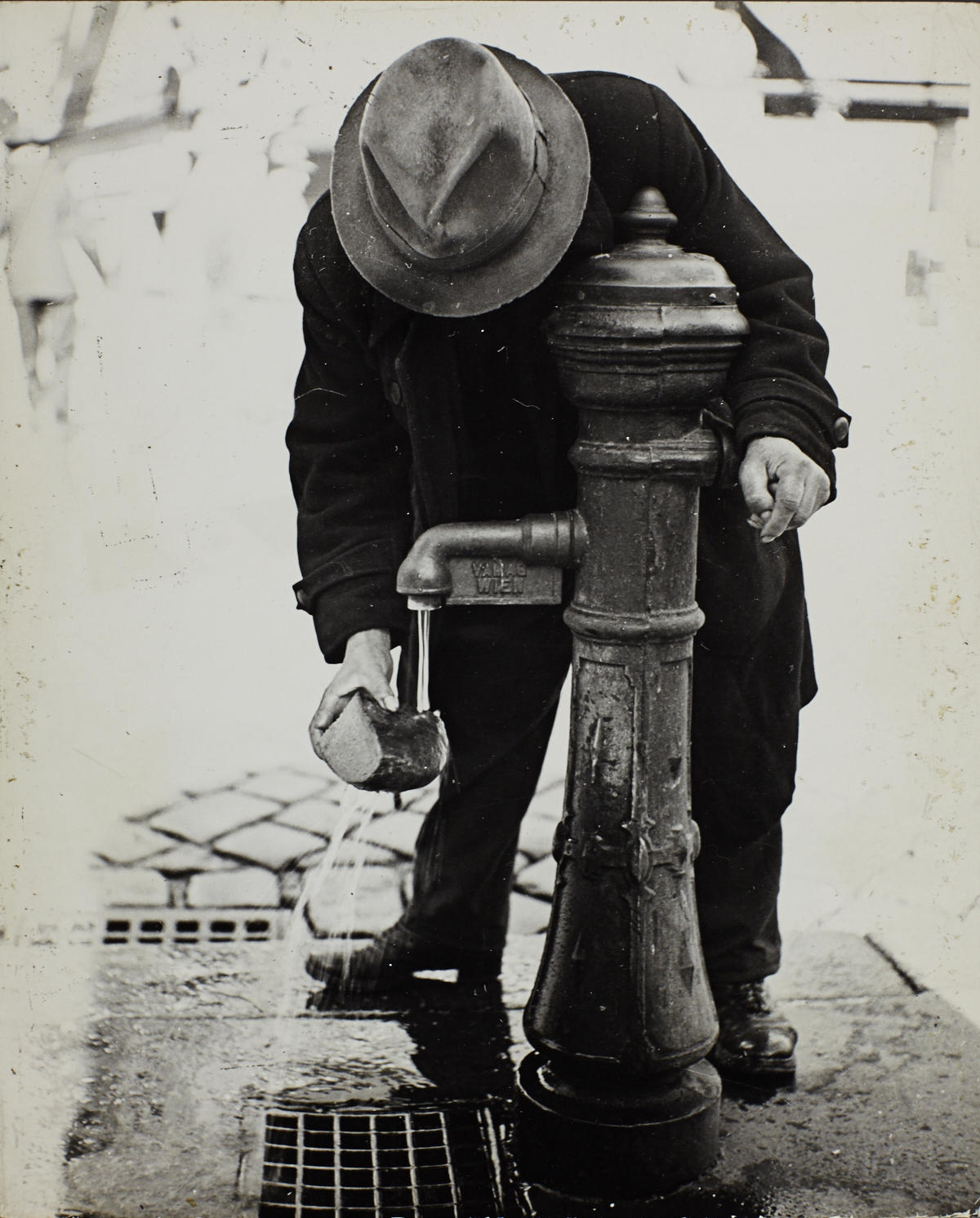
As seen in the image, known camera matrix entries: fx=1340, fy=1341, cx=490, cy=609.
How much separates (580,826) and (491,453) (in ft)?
2.17

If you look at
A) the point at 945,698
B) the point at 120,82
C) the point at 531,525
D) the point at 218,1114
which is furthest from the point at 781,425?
the point at 218,1114

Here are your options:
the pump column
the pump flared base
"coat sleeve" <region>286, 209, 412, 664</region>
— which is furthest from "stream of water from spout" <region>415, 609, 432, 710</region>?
the pump flared base

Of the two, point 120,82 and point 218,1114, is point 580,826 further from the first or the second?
point 120,82

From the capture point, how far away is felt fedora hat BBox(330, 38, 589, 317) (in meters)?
1.81

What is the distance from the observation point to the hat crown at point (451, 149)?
1808 millimetres

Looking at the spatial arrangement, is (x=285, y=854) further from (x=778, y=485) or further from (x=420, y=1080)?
(x=778, y=485)

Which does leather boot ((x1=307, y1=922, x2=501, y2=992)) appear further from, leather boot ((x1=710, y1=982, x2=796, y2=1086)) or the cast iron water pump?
the cast iron water pump

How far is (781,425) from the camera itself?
204 cm

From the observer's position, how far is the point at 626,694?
2.05 m

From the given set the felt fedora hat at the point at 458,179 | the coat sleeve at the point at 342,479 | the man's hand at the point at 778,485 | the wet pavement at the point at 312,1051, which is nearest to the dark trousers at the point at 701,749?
the coat sleeve at the point at 342,479

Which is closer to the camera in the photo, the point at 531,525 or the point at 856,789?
the point at 531,525

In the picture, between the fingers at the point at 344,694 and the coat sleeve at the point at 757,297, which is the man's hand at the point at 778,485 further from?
the fingers at the point at 344,694

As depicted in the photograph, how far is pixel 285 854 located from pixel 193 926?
29 cm

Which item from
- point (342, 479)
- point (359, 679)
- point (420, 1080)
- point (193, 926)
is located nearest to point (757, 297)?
point (342, 479)
